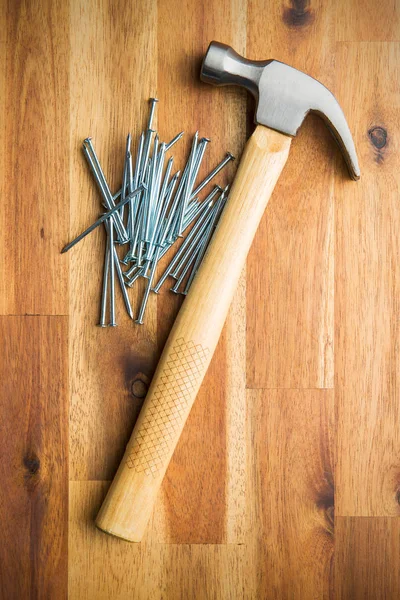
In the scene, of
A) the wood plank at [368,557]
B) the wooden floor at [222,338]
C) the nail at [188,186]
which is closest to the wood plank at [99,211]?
the wooden floor at [222,338]

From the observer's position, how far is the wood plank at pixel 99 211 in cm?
111

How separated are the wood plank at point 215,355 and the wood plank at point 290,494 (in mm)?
36

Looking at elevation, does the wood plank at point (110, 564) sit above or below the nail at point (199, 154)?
below

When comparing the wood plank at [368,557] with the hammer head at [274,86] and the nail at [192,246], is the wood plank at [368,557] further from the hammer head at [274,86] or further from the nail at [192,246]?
the hammer head at [274,86]

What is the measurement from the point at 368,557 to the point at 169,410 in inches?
20.1

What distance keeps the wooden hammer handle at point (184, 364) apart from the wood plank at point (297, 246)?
9cm

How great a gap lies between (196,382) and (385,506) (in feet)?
1.53

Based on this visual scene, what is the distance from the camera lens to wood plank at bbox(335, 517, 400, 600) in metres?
1.14

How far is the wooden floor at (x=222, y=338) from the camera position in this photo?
1.11 metres

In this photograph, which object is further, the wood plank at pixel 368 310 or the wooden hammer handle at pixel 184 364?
the wood plank at pixel 368 310

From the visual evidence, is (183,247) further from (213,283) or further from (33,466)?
(33,466)

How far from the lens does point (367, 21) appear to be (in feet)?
3.73

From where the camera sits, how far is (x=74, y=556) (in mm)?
1111

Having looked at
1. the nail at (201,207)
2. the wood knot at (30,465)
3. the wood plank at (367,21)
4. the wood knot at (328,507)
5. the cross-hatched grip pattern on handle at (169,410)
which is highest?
the wood plank at (367,21)
